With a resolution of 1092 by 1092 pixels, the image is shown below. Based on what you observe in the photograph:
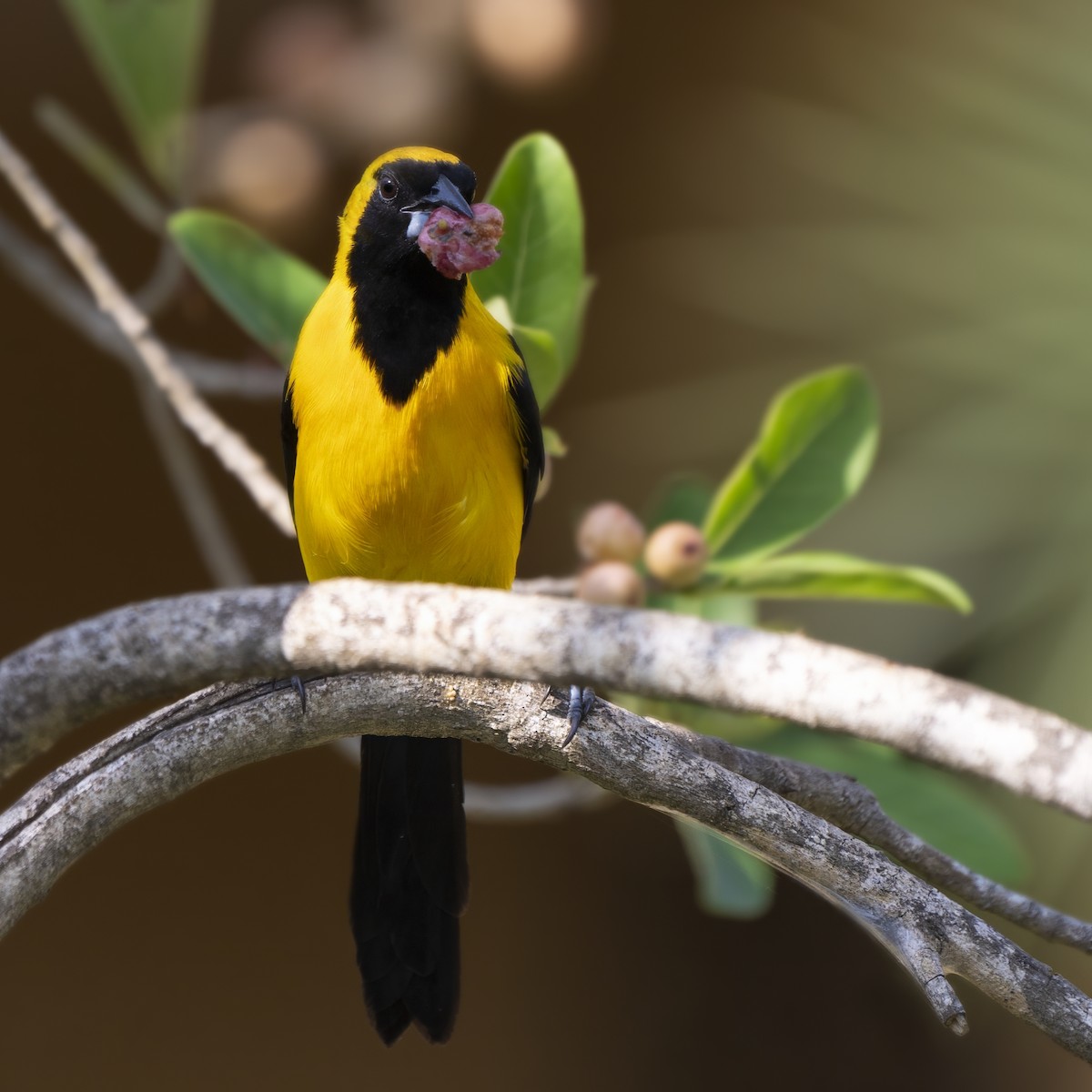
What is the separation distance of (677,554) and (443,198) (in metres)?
0.60

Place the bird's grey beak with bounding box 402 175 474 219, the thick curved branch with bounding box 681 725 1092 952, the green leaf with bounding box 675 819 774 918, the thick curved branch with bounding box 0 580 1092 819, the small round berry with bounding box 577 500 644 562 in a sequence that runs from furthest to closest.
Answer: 1. the green leaf with bounding box 675 819 774 918
2. the small round berry with bounding box 577 500 644 562
3. the bird's grey beak with bounding box 402 175 474 219
4. the thick curved branch with bounding box 681 725 1092 952
5. the thick curved branch with bounding box 0 580 1092 819

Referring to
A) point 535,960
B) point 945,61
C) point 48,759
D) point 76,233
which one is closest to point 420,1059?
point 535,960

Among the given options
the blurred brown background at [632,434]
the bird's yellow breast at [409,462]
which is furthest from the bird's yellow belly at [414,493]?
the blurred brown background at [632,434]

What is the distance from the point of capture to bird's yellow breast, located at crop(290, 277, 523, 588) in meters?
1.67

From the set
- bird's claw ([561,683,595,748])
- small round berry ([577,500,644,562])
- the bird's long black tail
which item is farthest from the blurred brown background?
bird's claw ([561,683,595,748])

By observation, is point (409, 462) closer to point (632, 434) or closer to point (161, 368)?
point (161, 368)

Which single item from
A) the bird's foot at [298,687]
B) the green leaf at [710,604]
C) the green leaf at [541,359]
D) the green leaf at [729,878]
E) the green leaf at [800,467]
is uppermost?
the green leaf at [541,359]

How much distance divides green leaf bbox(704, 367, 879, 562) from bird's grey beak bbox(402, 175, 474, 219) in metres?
0.57

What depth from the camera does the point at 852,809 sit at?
4.71 feet

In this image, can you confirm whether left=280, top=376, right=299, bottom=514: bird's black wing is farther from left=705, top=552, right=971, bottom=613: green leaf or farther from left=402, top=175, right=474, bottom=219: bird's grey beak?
left=705, top=552, right=971, bottom=613: green leaf

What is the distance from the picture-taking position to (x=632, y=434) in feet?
10.5

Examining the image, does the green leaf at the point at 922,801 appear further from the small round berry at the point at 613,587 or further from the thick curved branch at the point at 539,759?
the thick curved branch at the point at 539,759

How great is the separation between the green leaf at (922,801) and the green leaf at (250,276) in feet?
3.37

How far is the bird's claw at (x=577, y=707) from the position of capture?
4.08 feet
